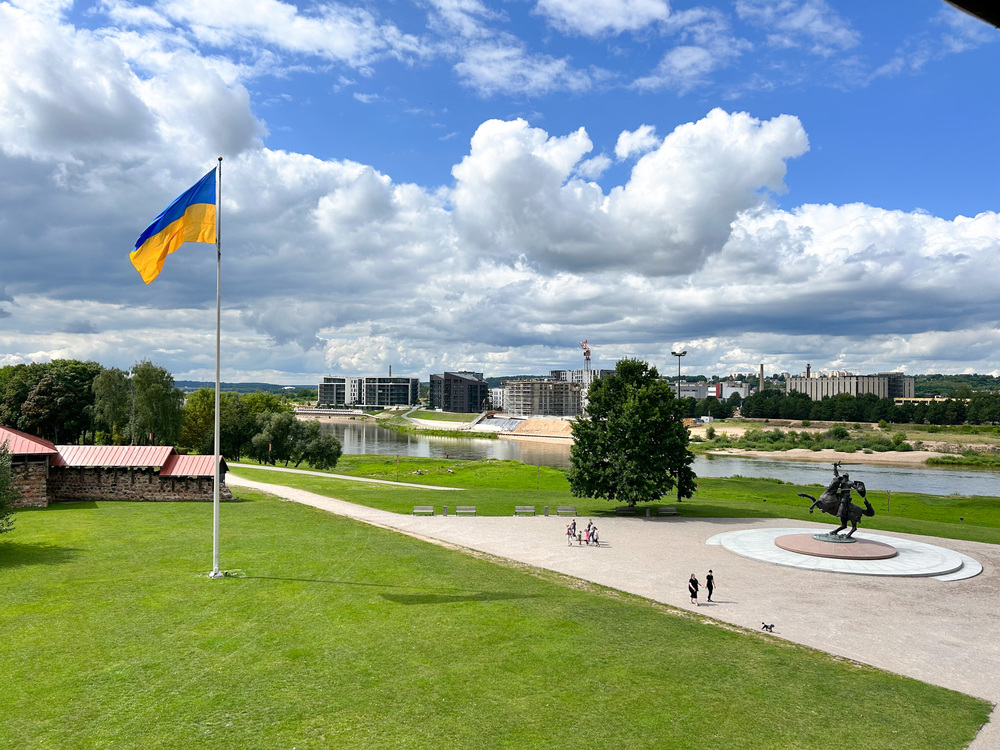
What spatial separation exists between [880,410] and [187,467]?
173 meters

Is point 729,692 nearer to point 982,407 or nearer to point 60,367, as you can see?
point 60,367

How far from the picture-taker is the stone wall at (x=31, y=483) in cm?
3262

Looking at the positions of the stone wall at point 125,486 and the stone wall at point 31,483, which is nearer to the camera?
the stone wall at point 31,483

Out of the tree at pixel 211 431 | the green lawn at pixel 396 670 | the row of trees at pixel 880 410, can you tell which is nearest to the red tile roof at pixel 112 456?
the green lawn at pixel 396 670

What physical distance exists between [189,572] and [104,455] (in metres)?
19.8

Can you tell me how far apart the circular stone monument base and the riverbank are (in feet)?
269

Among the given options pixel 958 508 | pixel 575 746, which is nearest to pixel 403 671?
pixel 575 746

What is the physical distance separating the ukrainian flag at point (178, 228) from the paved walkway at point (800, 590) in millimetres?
17649

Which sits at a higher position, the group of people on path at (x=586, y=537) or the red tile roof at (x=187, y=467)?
the red tile roof at (x=187, y=467)

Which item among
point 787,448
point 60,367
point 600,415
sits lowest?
point 787,448

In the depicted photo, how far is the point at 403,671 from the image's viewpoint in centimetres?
1408

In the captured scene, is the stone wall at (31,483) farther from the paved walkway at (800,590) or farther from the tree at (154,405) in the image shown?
the tree at (154,405)

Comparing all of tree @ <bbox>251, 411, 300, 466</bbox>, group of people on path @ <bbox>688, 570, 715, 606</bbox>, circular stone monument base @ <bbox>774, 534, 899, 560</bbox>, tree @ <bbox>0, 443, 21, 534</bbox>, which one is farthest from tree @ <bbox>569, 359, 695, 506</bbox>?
tree @ <bbox>251, 411, 300, 466</bbox>

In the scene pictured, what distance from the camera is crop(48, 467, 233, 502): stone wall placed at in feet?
116
